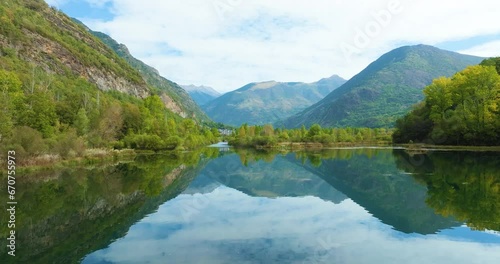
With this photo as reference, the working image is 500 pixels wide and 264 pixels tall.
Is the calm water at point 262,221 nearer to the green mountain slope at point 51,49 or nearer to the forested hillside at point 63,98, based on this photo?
the forested hillside at point 63,98

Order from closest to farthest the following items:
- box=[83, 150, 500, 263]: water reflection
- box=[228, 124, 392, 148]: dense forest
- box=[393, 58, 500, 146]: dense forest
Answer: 1. box=[83, 150, 500, 263]: water reflection
2. box=[393, 58, 500, 146]: dense forest
3. box=[228, 124, 392, 148]: dense forest

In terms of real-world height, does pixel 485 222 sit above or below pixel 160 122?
below

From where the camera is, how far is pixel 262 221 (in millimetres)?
21047

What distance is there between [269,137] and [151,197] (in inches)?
4162

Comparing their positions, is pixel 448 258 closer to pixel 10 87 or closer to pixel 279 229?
pixel 279 229

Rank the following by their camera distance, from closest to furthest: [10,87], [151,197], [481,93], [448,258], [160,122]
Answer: [448,258], [151,197], [10,87], [481,93], [160,122]

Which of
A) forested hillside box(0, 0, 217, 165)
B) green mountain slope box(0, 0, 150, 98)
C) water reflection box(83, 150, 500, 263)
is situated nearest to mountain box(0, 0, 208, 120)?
green mountain slope box(0, 0, 150, 98)

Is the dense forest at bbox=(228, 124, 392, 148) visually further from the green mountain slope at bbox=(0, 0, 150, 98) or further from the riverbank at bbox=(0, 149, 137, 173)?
the riverbank at bbox=(0, 149, 137, 173)

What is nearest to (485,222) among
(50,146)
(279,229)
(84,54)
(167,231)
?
(279,229)

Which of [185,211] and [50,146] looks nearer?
[185,211]

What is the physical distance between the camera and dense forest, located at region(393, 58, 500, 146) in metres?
74.7

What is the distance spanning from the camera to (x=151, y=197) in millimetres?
29000

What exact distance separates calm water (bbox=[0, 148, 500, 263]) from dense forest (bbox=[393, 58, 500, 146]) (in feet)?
144

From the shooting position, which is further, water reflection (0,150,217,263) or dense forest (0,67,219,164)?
dense forest (0,67,219,164)
